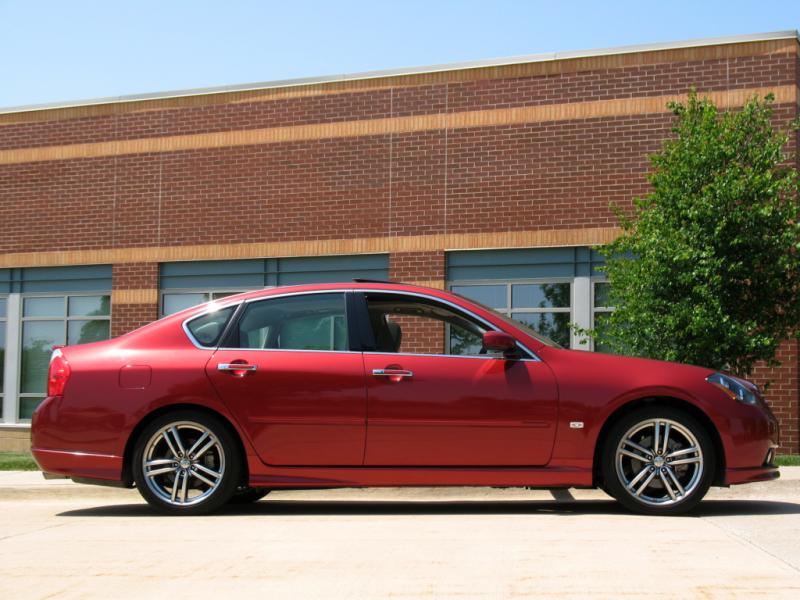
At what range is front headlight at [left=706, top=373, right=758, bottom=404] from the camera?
7320 millimetres

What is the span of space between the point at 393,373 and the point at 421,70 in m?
11.8

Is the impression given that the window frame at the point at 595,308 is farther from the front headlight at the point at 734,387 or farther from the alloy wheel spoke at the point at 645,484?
the alloy wheel spoke at the point at 645,484

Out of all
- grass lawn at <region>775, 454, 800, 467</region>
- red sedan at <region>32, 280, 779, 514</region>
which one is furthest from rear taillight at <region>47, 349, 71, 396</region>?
grass lawn at <region>775, 454, 800, 467</region>

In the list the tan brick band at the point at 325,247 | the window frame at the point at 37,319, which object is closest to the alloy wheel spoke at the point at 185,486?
the tan brick band at the point at 325,247

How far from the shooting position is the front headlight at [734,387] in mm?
7320

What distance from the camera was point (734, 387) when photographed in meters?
7.40

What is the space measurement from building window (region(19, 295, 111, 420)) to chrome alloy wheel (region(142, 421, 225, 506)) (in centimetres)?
1347

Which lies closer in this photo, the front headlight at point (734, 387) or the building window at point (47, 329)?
the front headlight at point (734, 387)

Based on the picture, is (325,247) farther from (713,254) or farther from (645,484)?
(645,484)

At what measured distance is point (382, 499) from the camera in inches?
367

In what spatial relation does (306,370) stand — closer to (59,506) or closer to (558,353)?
(558,353)
